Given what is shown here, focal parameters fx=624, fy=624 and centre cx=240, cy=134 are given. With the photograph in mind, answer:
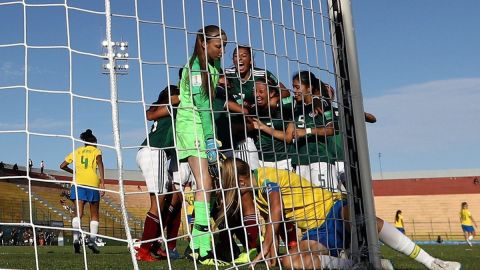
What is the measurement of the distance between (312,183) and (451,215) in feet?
115

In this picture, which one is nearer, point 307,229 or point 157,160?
point 307,229

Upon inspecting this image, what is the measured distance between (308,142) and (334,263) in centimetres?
75

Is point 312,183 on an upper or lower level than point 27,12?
lower

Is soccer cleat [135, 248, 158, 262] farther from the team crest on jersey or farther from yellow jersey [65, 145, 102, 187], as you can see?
yellow jersey [65, 145, 102, 187]

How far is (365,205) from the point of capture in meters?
3.56

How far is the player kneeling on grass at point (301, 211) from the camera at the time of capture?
3.45m

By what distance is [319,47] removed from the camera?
3668 mm

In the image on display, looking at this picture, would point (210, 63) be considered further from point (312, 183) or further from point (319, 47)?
point (312, 183)

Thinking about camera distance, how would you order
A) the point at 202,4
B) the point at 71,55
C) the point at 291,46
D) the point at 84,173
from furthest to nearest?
the point at 84,173
the point at 291,46
the point at 202,4
the point at 71,55

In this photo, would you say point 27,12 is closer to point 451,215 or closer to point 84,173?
point 84,173

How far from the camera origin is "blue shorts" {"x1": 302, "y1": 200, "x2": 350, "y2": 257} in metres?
3.54

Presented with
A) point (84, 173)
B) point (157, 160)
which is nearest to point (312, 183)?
point (157, 160)

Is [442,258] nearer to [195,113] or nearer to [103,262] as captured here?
[103,262]

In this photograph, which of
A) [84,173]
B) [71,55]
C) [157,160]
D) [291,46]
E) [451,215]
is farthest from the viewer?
[451,215]
